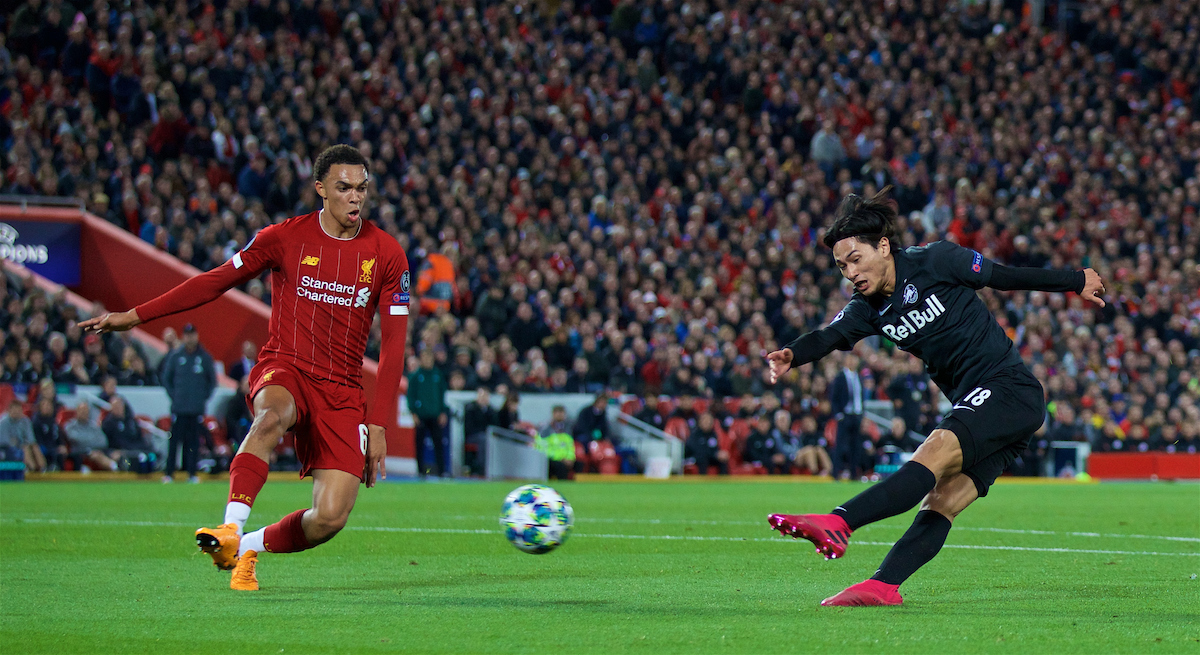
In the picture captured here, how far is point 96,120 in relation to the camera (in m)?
21.6

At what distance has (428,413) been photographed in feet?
67.8

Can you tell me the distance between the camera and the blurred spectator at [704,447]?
867 inches

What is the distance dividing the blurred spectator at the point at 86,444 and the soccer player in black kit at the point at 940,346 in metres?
15.0

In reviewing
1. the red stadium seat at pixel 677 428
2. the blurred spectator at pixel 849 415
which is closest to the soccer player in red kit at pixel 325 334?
the blurred spectator at pixel 849 415

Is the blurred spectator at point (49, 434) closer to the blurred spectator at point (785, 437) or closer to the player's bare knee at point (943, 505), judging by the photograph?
the blurred spectator at point (785, 437)

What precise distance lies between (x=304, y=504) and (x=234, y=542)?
25.5ft

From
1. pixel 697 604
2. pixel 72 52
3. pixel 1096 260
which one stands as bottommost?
pixel 697 604

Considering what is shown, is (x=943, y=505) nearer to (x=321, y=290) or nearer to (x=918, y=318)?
(x=918, y=318)

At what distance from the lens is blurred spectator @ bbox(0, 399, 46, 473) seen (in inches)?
732

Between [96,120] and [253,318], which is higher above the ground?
[96,120]

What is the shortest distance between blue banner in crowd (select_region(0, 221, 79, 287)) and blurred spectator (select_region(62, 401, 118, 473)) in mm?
3172

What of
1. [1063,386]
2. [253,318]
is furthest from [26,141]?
[1063,386]

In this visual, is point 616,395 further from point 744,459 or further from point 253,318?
point 253,318

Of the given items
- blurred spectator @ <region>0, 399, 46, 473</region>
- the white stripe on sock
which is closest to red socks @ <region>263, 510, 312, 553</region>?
the white stripe on sock
